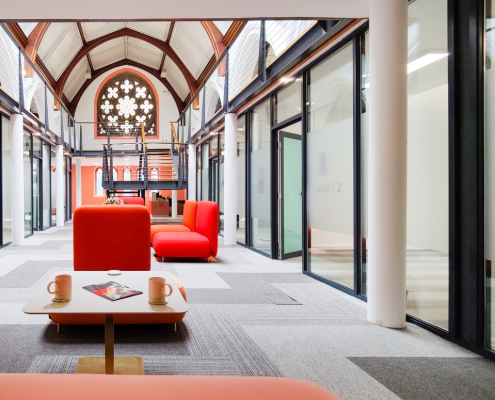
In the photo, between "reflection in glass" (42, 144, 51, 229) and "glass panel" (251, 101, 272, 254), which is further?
"reflection in glass" (42, 144, 51, 229)

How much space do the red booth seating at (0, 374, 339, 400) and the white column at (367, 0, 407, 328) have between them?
2487 mm

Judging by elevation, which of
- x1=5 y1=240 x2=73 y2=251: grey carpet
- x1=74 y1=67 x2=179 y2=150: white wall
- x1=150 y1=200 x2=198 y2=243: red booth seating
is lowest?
x1=5 y1=240 x2=73 y2=251: grey carpet

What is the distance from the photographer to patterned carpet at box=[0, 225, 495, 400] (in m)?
2.32

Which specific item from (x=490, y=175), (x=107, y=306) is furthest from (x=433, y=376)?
(x=107, y=306)

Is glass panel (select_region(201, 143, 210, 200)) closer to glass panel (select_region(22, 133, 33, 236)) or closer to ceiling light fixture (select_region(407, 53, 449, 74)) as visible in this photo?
glass panel (select_region(22, 133, 33, 236))

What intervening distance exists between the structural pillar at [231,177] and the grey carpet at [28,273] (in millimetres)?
3392

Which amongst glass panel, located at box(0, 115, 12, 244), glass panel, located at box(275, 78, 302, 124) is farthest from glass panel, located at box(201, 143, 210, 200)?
glass panel, located at box(275, 78, 302, 124)

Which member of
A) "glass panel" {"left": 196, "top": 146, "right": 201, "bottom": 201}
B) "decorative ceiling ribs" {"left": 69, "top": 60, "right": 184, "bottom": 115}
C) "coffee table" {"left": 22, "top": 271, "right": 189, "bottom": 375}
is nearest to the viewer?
"coffee table" {"left": 22, "top": 271, "right": 189, "bottom": 375}

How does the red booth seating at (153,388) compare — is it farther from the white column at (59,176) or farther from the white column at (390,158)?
the white column at (59,176)

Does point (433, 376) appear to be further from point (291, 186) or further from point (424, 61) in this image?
point (291, 186)

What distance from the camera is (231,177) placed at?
8.41m

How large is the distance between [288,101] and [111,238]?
3.77m

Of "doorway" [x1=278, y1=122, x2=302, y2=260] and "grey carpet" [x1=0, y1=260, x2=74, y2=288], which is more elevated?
"doorway" [x1=278, y1=122, x2=302, y2=260]

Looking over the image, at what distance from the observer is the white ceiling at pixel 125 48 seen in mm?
13297
